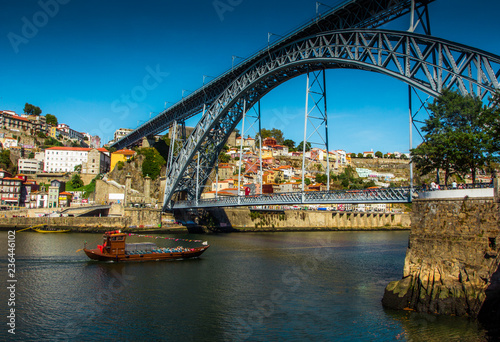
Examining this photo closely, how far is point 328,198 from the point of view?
2531 cm

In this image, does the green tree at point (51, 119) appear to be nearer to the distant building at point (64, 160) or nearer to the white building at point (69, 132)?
the white building at point (69, 132)

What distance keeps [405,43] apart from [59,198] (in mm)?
46206

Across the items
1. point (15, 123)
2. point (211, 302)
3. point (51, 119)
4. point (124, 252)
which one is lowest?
point (211, 302)

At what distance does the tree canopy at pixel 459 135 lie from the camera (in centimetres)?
1638

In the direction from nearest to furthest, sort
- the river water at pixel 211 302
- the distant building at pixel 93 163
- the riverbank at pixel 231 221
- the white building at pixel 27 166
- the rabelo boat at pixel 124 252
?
the river water at pixel 211 302, the rabelo boat at pixel 124 252, the riverbank at pixel 231 221, the distant building at pixel 93 163, the white building at pixel 27 166

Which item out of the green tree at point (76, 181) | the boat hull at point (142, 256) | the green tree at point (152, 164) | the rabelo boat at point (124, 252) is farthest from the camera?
the green tree at point (76, 181)

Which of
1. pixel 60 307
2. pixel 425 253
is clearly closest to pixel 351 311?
pixel 425 253

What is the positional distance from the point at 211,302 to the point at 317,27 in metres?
19.5

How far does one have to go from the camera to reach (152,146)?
6219cm

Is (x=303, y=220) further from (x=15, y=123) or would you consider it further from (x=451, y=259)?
(x=15, y=123)

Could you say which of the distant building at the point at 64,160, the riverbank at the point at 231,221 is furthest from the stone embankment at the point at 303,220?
the distant building at the point at 64,160

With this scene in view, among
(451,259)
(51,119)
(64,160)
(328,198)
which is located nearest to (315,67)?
(328,198)

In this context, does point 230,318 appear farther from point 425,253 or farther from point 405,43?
point 405,43

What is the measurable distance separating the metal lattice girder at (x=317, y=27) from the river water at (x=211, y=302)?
14.1 metres
